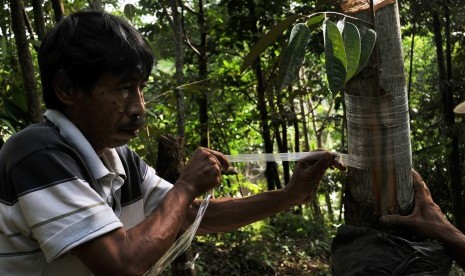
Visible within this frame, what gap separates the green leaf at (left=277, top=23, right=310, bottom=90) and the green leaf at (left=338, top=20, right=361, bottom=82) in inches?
3.6

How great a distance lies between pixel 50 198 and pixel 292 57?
63cm

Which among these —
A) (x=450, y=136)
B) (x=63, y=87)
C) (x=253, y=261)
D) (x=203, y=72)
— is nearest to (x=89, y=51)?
(x=63, y=87)

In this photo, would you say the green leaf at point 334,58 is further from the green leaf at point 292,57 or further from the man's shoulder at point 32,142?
the man's shoulder at point 32,142

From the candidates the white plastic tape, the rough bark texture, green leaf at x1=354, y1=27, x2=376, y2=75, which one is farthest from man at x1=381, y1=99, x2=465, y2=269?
the rough bark texture

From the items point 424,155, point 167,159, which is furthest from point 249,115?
point 167,159

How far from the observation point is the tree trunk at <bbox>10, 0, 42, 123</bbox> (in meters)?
2.55

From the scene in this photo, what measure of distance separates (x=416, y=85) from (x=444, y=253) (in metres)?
6.40

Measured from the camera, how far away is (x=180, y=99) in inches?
163

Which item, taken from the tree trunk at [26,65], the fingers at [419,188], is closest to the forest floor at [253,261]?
the tree trunk at [26,65]

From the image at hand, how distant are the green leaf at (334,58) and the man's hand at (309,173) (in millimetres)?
517

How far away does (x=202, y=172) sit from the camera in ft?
4.70

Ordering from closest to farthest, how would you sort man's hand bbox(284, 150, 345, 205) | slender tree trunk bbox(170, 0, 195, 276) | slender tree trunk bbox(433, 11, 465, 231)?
1. man's hand bbox(284, 150, 345, 205)
2. slender tree trunk bbox(170, 0, 195, 276)
3. slender tree trunk bbox(433, 11, 465, 231)

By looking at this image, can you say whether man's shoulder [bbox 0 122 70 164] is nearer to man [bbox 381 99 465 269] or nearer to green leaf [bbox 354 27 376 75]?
green leaf [bbox 354 27 376 75]

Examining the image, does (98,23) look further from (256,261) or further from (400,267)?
(256,261)
